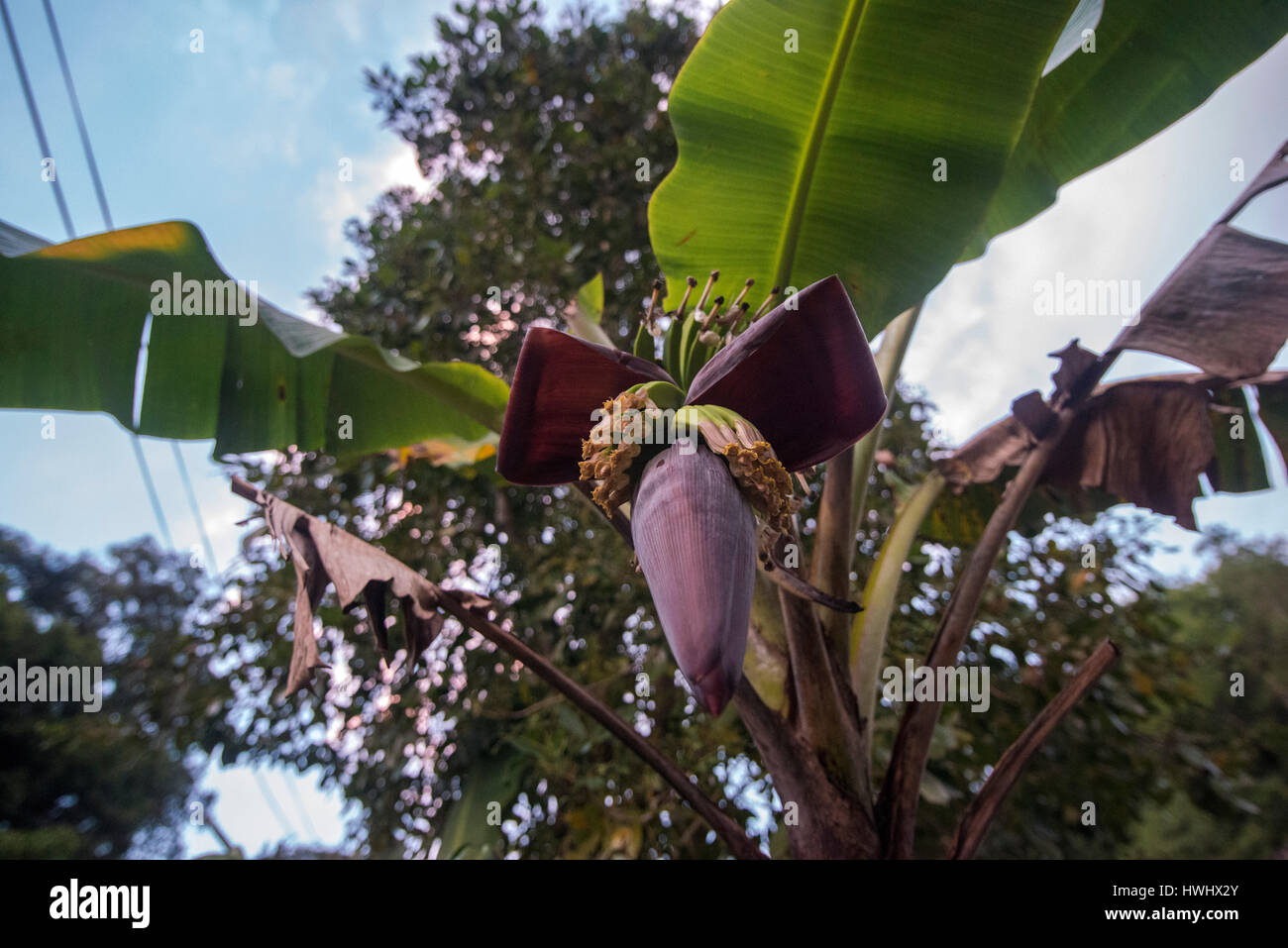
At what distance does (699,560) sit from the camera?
0.59 meters

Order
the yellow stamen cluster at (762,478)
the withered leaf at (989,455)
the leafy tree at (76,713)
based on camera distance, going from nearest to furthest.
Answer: the yellow stamen cluster at (762,478) < the withered leaf at (989,455) < the leafy tree at (76,713)

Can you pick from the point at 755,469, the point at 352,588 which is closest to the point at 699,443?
the point at 755,469

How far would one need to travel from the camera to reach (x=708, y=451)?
2.28 feet

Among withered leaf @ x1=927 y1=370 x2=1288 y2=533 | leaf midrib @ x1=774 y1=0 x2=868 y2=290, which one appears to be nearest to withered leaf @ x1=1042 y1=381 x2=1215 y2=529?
withered leaf @ x1=927 y1=370 x2=1288 y2=533

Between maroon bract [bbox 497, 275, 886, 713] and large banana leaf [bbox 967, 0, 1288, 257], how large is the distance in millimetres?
1109

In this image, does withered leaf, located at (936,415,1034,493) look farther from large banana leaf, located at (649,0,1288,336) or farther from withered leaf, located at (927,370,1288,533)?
large banana leaf, located at (649,0,1288,336)

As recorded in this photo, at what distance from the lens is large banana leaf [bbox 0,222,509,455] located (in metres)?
1.52

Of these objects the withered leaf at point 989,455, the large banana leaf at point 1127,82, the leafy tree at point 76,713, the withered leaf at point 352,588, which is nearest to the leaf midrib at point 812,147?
the large banana leaf at point 1127,82

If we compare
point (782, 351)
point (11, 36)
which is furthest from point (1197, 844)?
point (11, 36)

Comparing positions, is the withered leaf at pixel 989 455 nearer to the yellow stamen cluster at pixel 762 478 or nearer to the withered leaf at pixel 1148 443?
the withered leaf at pixel 1148 443

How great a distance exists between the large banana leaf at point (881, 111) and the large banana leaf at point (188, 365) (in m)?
0.66

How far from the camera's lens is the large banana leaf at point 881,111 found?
49.7 inches
